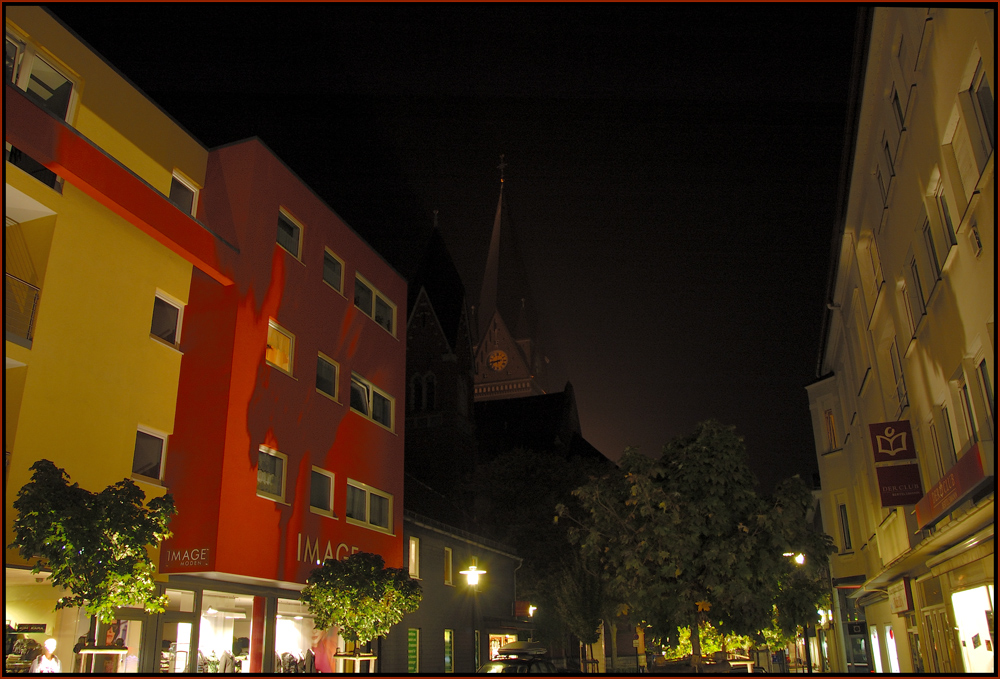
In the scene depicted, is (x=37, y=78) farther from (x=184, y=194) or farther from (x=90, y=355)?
(x=90, y=355)

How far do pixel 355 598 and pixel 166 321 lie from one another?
742 cm

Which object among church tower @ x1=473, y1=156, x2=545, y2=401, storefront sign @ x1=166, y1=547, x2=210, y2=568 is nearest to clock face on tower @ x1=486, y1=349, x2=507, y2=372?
church tower @ x1=473, y1=156, x2=545, y2=401

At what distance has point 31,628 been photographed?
1291 cm

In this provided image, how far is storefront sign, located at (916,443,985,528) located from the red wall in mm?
12928

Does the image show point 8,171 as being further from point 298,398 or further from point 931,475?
point 931,475

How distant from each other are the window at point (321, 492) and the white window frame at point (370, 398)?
7.91 feet

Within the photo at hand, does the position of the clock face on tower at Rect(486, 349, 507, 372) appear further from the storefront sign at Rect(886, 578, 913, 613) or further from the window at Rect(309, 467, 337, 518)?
the window at Rect(309, 467, 337, 518)

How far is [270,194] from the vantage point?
1936cm

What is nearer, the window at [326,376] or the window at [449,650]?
the window at [326,376]

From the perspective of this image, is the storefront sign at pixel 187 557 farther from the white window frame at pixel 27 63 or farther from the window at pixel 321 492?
the white window frame at pixel 27 63

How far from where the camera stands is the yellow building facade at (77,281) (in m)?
12.8

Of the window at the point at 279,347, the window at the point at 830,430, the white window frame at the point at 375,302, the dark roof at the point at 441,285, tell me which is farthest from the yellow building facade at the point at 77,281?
the dark roof at the point at 441,285

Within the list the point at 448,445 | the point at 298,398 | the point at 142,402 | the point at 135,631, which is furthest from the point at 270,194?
the point at 448,445

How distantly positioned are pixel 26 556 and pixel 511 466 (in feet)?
145
